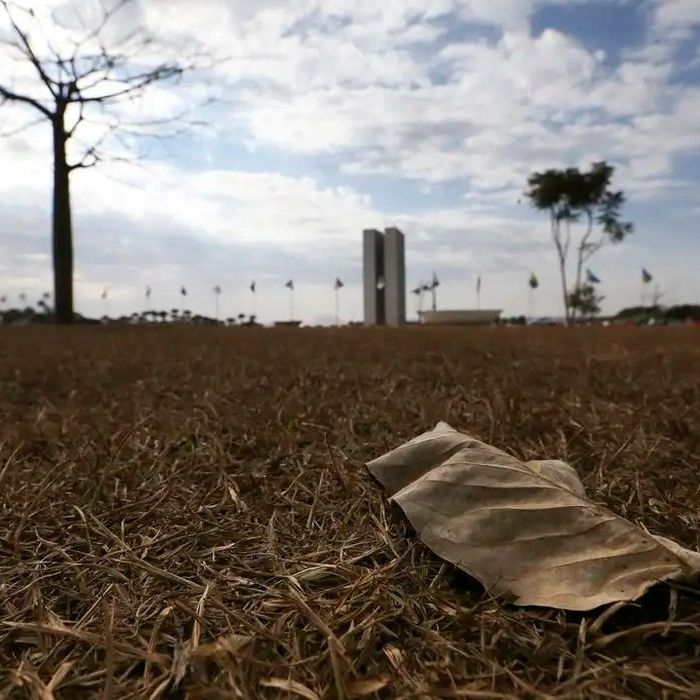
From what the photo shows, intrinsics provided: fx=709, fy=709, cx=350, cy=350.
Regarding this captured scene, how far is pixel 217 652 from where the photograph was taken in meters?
0.49

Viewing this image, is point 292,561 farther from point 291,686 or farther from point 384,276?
point 384,276

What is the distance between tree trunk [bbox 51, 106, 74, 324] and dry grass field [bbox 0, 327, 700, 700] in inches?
234

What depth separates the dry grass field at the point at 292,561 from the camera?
479 millimetres

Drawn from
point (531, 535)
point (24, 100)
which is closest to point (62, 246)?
point (24, 100)

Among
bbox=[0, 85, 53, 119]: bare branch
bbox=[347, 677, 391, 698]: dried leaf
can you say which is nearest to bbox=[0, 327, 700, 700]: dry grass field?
bbox=[347, 677, 391, 698]: dried leaf

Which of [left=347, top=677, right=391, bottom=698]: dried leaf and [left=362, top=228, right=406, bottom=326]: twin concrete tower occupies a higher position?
[left=362, top=228, right=406, bottom=326]: twin concrete tower

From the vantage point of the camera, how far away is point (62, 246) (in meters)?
7.26

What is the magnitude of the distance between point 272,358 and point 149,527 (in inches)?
83.5

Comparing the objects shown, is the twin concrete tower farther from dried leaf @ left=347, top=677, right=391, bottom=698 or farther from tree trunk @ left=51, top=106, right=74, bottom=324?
dried leaf @ left=347, top=677, right=391, bottom=698

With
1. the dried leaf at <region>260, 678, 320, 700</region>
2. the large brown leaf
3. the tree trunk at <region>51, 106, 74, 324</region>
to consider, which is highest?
the tree trunk at <region>51, 106, 74, 324</region>

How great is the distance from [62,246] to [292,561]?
731 centimetres

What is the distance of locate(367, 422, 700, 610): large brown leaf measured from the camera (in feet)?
1.82

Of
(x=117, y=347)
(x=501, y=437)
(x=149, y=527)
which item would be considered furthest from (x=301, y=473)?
(x=117, y=347)

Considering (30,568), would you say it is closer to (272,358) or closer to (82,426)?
(82,426)
